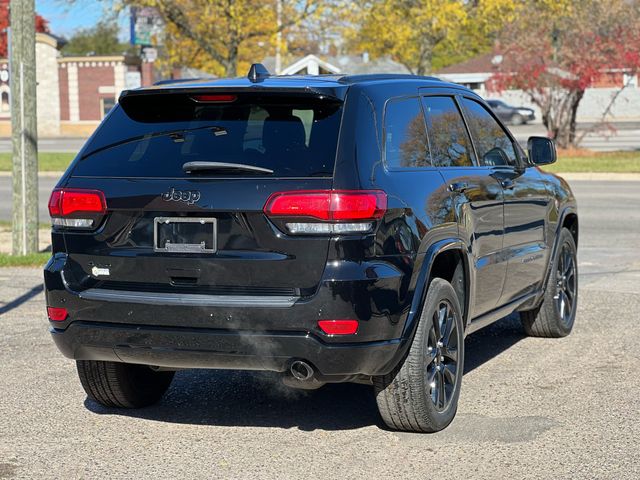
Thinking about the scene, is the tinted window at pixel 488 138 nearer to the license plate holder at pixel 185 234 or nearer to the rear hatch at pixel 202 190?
the rear hatch at pixel 202 190

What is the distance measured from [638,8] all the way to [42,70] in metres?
41.8

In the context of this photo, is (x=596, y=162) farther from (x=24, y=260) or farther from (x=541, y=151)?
(x=541, y=151)

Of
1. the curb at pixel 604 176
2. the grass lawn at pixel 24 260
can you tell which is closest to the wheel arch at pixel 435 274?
the grass lawn at pixel 24 260

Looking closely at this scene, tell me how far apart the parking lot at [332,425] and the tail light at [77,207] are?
1104 mm

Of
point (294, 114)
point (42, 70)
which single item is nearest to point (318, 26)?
point (294, 114)

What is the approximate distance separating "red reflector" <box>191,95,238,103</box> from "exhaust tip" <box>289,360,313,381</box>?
1363mm

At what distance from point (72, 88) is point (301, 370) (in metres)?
65.0

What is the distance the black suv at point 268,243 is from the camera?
523 centimetres

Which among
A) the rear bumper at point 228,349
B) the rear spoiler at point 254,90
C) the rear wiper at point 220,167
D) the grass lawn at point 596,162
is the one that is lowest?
the grass lawn at point 596,162

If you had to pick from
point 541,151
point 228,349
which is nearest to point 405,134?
point 228,349

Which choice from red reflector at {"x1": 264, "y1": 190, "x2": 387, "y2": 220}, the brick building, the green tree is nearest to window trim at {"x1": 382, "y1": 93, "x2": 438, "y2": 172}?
red reflector at {"x1": 264, "y1": 190, "x2": 387, "y2": 220}

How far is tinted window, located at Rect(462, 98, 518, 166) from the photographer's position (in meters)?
7.05

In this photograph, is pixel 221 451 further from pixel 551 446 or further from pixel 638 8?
pixel 638 8

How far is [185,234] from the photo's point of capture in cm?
541
